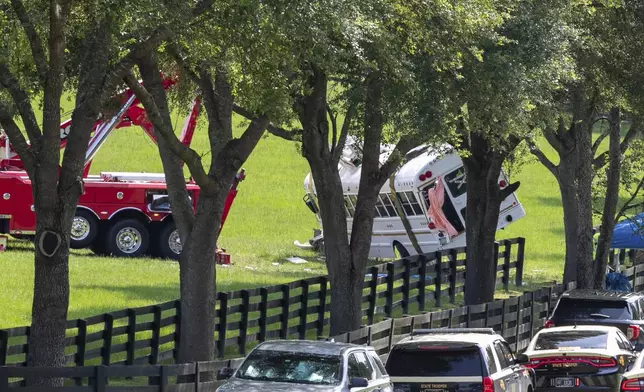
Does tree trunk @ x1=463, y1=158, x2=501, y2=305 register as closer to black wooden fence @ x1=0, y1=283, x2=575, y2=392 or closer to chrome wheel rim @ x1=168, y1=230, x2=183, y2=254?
black wooden fence @ x1=0, y1=283, x2=575, y2=392

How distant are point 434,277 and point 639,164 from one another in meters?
→ 9.94

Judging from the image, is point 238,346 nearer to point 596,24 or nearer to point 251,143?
point 251,143

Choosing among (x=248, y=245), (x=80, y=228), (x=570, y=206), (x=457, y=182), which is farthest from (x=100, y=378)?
(x=248, y=245)

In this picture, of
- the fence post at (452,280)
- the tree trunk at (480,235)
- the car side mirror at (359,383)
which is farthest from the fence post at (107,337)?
the fence post at (452,280)

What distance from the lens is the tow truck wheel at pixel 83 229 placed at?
3309cm

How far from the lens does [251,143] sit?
698 inches

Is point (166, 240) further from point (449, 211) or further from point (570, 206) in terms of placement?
point (570, 206)

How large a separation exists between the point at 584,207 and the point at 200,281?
49.3 feet

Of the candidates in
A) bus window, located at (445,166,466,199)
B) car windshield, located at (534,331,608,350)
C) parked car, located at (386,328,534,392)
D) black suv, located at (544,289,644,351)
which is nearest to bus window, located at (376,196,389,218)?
bus window, located at (445,166,466,199)

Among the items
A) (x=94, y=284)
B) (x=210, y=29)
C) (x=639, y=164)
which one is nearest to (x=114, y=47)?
(x=210, y=29)

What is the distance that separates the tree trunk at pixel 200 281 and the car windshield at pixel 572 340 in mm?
4954

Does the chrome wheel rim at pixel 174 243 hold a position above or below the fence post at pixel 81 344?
above

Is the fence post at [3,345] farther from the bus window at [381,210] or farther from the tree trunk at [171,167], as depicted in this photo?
the bus window at [381,210]

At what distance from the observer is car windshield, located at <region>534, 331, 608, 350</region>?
59.5ft
